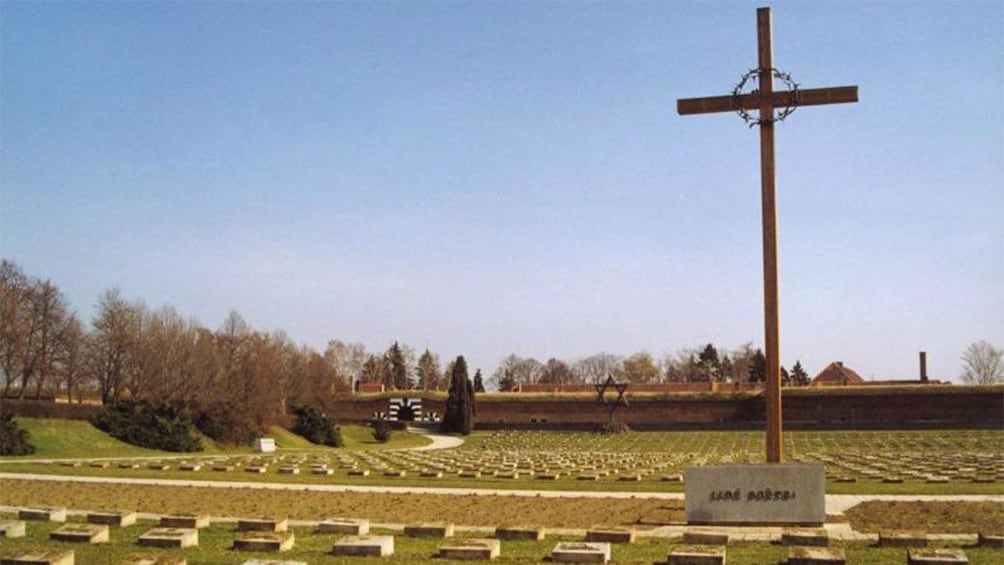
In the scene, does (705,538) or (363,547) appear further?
(705,538)

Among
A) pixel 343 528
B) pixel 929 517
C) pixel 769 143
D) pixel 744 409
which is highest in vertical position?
pixel 769 143

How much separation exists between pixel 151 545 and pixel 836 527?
8.68 meters

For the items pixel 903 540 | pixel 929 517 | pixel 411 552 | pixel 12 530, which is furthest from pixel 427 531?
pixel 929 517

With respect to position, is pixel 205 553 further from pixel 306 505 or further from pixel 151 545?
pixel 306 505

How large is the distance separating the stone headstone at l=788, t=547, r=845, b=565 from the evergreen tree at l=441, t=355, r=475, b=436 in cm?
5606

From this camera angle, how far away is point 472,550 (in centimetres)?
944

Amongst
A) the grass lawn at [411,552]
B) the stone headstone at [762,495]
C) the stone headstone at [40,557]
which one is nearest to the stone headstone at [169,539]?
the grass lawn at [411,552]

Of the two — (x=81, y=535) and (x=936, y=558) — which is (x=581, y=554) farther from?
(x=81, y=535)

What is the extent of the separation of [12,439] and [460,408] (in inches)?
1448

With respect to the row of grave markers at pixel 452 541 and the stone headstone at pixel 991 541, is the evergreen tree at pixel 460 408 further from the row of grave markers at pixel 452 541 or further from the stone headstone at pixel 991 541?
the stone headstone at pixel 991 541

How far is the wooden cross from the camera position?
1350 cm

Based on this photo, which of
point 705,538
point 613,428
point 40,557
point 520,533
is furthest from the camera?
point 613,428

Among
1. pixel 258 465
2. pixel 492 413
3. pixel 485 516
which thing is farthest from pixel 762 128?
pixel 492 413

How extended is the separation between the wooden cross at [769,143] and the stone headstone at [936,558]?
15.1ft
